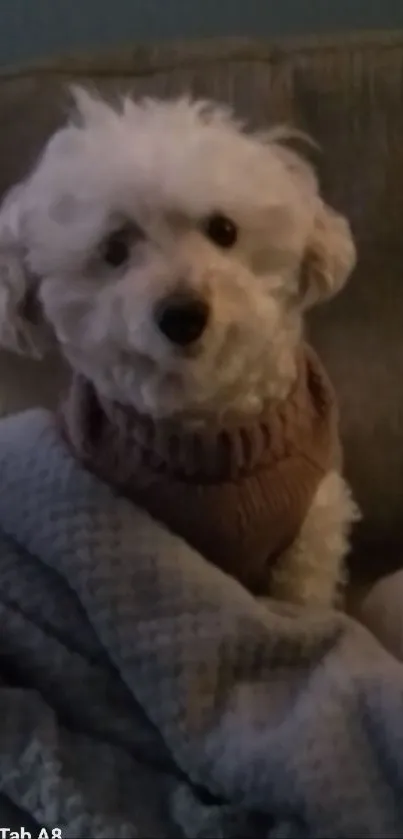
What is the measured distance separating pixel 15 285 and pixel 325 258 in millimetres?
279

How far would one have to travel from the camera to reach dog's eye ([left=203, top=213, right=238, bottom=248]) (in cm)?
95

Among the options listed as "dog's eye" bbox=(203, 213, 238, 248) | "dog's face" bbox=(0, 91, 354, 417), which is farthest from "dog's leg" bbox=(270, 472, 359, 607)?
"dog's eye" bbox=(203, 213, 238, 248)

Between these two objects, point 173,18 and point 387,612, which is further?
point 173,18

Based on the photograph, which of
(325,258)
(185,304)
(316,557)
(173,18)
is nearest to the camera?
(185,304)

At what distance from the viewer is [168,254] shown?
95cm

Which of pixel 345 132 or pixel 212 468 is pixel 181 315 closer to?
pixel 212 468

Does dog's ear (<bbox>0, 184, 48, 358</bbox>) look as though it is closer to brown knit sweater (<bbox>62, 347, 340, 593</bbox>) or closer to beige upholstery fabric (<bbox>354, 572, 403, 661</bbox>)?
brown knit sweater (<bbox>62, 347, 340, 593</bbox>)

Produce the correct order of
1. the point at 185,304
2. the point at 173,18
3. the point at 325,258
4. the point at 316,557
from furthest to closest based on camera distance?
the point at 173,18
the point at 316,557
the point at 325,258
the point at 185,304

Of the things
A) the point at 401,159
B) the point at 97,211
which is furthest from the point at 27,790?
the point at 401,159

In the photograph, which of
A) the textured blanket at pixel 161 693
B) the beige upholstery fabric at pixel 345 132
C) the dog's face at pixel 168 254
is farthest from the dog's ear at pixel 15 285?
the beige upholstery fabric at pixel 345 132

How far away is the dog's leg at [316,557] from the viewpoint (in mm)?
1129

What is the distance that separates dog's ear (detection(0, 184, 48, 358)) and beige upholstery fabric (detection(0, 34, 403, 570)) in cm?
23

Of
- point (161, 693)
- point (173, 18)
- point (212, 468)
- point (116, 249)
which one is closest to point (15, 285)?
point (116, 249)

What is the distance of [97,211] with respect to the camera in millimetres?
953
